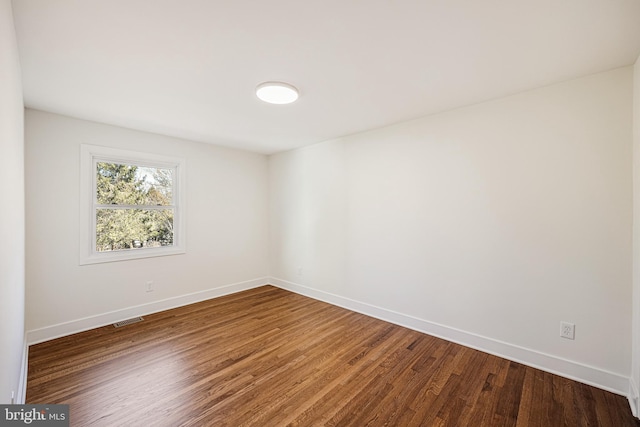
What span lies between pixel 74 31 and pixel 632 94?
3.69 m

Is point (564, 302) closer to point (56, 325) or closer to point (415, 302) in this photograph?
point (415, 302)

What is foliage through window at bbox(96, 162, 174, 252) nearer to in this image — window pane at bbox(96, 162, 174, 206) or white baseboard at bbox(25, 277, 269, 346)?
window pane at bbox(96, 162, 174, 206)

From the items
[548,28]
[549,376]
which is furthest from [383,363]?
[548,28]

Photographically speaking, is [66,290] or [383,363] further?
[66,290]

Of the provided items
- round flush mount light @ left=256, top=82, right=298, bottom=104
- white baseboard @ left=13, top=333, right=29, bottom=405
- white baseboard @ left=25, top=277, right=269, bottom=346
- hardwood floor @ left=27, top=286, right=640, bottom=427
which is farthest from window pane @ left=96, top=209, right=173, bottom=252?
round flush mount light @ left=256, top=82, right=298, bottom=104

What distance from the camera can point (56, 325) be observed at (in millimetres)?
2812

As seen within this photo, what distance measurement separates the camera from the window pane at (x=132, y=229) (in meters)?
3.22

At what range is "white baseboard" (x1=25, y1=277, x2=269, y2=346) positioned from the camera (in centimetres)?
274

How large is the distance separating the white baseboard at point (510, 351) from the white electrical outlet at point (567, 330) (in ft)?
0.65

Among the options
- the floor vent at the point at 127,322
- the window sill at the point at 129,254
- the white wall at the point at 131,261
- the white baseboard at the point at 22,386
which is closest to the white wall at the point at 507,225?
the white wall at the point at 131,261

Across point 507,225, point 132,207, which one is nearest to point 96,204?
point 132,207

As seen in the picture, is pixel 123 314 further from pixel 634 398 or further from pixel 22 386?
pixel 634 398

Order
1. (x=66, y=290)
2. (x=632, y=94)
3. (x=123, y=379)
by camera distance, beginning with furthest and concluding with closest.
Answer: (x=66, y=290), (x=123, y=379), (x=632, y=94)

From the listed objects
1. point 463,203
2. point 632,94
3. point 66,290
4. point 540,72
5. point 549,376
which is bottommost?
point 549,376
